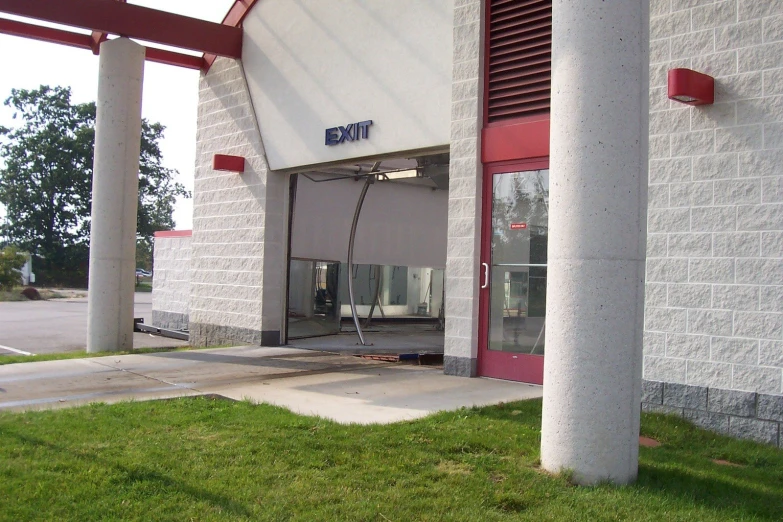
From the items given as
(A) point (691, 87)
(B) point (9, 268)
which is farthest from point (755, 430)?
(B) point (9, 268)

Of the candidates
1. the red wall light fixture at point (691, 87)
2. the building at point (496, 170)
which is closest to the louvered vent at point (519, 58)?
the building at point (496, 170)

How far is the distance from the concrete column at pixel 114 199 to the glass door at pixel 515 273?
6.82 meters

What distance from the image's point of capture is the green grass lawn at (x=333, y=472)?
446cm

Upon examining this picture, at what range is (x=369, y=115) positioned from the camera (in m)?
11.5

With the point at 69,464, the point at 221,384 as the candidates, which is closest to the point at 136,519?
the point at 69,464

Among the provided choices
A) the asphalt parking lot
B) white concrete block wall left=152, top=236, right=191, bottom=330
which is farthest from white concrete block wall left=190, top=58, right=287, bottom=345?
the asphalt parking lot

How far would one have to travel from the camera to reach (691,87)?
689 cm

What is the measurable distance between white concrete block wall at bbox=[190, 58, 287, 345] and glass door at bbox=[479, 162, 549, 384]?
5437 mm

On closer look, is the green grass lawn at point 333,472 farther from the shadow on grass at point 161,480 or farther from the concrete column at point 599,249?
the concrete column at point 599,249

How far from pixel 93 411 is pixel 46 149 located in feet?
190

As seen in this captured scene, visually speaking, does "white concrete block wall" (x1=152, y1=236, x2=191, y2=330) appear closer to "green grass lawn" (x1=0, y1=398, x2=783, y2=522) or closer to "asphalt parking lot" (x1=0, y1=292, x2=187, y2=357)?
"asphalt parking lot" (x1=0, y1=292, x2=187, y2=357)

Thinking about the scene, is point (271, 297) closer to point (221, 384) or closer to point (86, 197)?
point (221, 384)

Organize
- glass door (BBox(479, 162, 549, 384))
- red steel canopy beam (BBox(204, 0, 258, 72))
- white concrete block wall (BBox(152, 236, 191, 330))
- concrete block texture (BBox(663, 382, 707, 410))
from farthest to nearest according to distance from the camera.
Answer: white concrete block wall (BBox(152, 236, 191, 330)) → red steel canopy beam (BBox(204, 0, 258, 72)) → glass door (BBox(479, 162, 549, 384)) → concrete block texture (BBox(663, 382, 707, 410))

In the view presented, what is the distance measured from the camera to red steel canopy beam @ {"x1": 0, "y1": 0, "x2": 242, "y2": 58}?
39.4 ft
